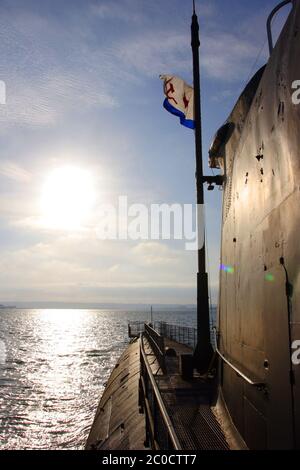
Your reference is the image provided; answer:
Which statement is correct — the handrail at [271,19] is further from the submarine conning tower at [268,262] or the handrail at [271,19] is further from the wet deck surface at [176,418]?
the wet deck surface at [176,418]

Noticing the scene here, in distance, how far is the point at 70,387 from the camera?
3772 cm

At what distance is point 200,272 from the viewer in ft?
42.4

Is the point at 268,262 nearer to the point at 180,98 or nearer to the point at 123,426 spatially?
the point at 123,426

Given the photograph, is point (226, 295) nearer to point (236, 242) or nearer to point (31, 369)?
point (236, 242)

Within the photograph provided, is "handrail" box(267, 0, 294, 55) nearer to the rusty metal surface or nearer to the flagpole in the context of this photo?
the rusty metal surface

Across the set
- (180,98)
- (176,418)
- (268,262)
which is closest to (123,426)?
(176,418)

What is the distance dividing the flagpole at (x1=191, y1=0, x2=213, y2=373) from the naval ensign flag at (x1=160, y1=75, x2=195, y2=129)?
0.46 meters

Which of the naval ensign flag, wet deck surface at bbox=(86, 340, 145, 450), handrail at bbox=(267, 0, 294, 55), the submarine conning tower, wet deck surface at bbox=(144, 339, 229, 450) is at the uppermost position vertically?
the naval ensign flag

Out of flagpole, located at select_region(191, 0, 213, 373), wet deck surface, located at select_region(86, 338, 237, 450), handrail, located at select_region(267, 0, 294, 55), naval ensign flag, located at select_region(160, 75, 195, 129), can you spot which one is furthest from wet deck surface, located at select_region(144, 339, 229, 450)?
naval ensign flag, located at select_region(160, 75, 195, 129)

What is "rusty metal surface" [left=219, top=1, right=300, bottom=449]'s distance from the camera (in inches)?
154

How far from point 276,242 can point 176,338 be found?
2334cm

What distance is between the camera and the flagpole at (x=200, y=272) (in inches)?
484

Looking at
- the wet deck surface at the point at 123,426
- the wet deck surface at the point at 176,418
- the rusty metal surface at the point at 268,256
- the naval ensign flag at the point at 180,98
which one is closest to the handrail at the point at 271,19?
the rusty metal surface at the point at 268,256
